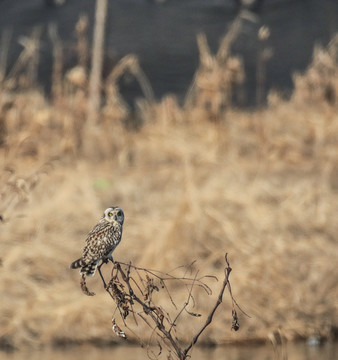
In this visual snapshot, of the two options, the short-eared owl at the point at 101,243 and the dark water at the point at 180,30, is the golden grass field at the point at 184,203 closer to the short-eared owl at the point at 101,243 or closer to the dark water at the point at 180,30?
the short-eared owl at the point at 101,243

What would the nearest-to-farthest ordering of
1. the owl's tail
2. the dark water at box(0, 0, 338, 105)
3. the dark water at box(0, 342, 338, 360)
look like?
1. the owl's tail
2. the dark water at box(0, 342, 338, 360)
3. the dark water at box(0, 0, 338, 105)

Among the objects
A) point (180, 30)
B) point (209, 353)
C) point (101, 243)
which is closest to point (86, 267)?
point (101, 243)

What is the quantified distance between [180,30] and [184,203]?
9.26 meters

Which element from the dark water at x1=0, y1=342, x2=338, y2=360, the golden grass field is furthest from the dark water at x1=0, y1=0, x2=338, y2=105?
the dark water at x1=0, y1=342, x2=338, y2=360

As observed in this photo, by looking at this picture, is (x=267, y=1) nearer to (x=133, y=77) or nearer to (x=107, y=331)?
(x=133, y=77)

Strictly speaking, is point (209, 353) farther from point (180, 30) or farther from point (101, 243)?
point (180, 30)

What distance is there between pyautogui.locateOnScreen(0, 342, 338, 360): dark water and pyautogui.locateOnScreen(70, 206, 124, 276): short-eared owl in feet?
12.1

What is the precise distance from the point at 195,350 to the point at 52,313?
1.36 m

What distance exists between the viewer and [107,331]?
9.10 meters

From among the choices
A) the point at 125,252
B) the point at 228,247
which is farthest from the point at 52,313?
the point at 228,247

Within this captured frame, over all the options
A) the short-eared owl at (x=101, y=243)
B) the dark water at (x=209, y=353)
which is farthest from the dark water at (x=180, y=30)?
the short-eared owl at (x=101, y=243)

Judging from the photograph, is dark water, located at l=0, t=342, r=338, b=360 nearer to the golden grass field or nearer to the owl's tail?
the golden grass field

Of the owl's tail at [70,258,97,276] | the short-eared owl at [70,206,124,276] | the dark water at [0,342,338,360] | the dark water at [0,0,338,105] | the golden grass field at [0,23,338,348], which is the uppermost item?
the dark water at [0,0,338,105]

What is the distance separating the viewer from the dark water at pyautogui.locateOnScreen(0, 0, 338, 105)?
17891 millimetres
